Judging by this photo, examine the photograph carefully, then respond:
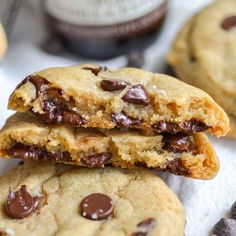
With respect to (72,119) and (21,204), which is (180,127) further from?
(21,204)

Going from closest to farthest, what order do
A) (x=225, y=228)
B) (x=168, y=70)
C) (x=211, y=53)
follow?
1. (x=225, y=228)
2. (x=211, y=53)
3. (x=168, y=70)

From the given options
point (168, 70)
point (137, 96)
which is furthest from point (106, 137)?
point (168, 70)

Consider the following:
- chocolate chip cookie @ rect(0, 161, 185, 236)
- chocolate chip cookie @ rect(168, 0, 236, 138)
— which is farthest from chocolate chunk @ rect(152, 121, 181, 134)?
chocolate chip cookie @ rect(168, 0, 236, 138)

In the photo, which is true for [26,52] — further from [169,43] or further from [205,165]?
[205,165]

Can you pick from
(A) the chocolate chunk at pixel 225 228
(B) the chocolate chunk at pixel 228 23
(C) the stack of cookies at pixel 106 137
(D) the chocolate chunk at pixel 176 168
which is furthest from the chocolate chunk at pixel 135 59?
(A) the chocolate chunk at pixel 225 228

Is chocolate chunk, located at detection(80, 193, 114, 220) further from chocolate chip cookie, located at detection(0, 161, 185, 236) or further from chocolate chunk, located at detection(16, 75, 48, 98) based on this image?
chocolate chunk, located at detection(16, 75, 48, 98)

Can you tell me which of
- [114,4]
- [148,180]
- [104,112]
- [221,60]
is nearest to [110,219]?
[148,180]
